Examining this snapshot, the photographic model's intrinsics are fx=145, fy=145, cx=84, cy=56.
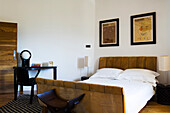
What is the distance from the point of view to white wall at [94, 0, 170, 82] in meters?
3.55

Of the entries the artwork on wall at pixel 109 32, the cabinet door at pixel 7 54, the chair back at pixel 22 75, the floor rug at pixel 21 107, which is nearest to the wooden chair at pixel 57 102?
the floor rug at pixel 21 107

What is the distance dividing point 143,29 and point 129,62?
3.12 ft

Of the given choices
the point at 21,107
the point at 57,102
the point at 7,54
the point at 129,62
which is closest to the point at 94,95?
the point at 57,102

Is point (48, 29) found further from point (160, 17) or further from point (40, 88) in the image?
point (160, 17)

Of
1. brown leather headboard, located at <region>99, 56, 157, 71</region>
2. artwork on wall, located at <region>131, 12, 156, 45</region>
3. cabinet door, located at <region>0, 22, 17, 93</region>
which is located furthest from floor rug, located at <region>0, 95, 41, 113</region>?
artwork on wall, located at <region>131, 12, 156, 45</region>

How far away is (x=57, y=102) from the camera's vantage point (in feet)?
6.17

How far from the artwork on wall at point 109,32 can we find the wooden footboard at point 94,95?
2731mm

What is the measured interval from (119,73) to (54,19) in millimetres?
2567

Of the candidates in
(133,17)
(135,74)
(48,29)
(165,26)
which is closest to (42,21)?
(48,29)

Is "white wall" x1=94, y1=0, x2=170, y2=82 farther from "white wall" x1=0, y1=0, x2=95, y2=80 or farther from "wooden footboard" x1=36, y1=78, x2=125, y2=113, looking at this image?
"wooden footboard" x1=36, y1=78, x2=125, y2=113

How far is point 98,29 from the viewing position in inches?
187

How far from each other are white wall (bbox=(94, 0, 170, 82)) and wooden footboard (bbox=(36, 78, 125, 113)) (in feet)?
8.14

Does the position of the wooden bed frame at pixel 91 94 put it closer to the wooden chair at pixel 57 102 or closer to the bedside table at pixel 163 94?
the wooden chair at pixel 57 102

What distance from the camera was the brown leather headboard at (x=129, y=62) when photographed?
3629 millimetres
